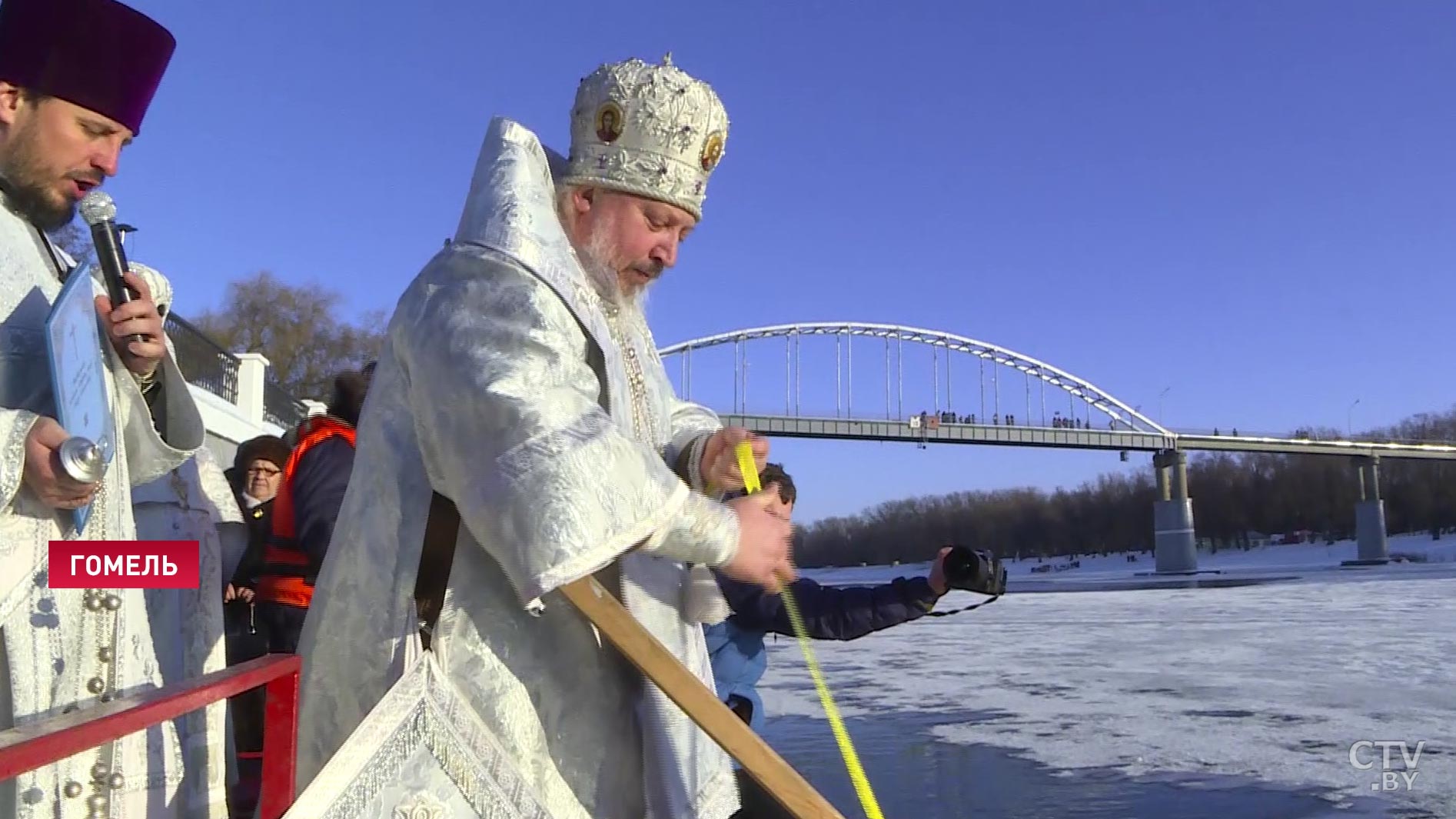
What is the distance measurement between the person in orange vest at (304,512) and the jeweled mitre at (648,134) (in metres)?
1.78

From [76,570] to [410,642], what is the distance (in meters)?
0.53

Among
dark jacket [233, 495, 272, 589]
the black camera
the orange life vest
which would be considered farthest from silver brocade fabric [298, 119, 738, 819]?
dark jacket [233, 495, 272, 589]

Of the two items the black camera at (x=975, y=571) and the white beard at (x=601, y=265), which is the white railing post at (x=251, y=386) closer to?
the black camera at (x=975, y=571)

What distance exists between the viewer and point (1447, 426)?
3280 inches

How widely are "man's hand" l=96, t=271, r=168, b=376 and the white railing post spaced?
1659 cm

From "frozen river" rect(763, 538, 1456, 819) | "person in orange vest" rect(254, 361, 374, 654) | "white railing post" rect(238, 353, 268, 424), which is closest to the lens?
"person in orange vest" rect(254, 361, 374, 654)

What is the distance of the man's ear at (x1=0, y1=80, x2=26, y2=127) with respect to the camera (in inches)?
67.8

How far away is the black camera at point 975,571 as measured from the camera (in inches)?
99.3

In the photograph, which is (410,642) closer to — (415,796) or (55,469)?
(415,796)

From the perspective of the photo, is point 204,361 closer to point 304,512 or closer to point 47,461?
point 304,512

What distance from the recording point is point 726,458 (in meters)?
1.80

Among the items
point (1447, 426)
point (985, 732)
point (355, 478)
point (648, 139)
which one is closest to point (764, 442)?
point (648, 139)
